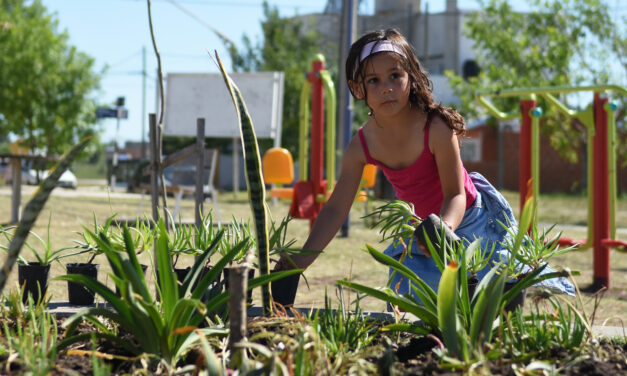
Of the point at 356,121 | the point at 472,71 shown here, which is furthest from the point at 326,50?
the point at 472,71

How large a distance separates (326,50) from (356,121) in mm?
5744

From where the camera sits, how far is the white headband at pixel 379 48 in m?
1.89

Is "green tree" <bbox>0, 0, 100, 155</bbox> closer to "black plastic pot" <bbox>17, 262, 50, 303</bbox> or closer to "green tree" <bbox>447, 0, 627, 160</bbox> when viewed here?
"green tree" <bbox>447, 0, 627, 160</bbox>

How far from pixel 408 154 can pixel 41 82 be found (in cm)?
1716

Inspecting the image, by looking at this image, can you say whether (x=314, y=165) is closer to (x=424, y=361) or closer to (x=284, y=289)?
(x=284, y=289)

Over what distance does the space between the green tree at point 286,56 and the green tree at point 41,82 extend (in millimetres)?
6321

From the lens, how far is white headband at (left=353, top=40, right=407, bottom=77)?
189cm

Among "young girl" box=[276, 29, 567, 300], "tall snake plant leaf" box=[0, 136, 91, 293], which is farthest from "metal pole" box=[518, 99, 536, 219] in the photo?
"tall snake plant leaf" box=[0, 136, 91, 293]

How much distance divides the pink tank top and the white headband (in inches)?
10.2

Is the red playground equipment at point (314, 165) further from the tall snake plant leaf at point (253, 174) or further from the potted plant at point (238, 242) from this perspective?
the tall snake plant leaf at point (253, 174)

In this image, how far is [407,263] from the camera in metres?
2.05

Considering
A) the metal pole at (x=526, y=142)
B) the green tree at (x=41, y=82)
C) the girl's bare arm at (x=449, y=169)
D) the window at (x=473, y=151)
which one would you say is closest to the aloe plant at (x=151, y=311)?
the girl's bare arm at (x=449, y=169)

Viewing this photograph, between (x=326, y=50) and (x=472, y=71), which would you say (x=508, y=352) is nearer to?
(x=326, y=50)

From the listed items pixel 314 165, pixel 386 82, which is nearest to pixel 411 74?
pixel 386 82
